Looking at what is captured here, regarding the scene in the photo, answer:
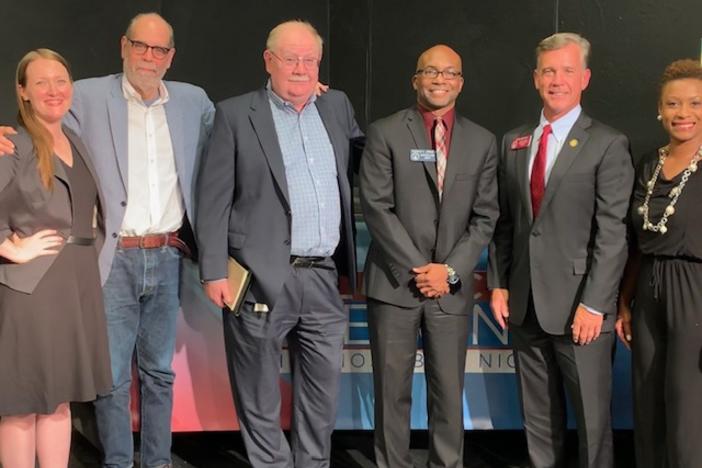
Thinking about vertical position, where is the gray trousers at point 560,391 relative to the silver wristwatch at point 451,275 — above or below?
below

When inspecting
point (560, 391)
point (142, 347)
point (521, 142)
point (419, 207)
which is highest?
point (521, 142)

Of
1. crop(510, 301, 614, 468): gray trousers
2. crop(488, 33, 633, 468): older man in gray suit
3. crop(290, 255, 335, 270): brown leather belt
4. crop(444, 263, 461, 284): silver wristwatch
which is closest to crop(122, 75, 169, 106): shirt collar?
crop(290, 255, 335, 270): brown leather belt

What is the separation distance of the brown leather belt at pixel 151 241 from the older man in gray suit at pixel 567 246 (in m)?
1.25

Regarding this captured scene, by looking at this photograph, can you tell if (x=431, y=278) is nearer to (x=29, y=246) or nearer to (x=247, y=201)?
(x=247, y=201)

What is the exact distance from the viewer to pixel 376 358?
264cm

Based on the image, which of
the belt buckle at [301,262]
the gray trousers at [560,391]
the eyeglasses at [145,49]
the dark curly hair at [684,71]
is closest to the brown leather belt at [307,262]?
the belt buckle at [301,262]

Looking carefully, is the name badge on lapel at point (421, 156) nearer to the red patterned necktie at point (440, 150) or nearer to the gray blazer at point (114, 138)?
the red patterned necktie at point (440, 150)

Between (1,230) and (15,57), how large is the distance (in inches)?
119

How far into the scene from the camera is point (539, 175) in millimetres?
2529

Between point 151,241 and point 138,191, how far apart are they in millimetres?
188

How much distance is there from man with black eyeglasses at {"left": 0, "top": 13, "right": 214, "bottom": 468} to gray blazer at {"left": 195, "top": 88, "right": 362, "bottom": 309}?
197 mm

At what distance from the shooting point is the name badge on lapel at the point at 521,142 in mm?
2596

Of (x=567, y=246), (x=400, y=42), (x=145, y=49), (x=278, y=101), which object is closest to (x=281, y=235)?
(x=278, y=101)

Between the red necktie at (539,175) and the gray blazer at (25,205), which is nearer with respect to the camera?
the gray blazer at (25,205)
